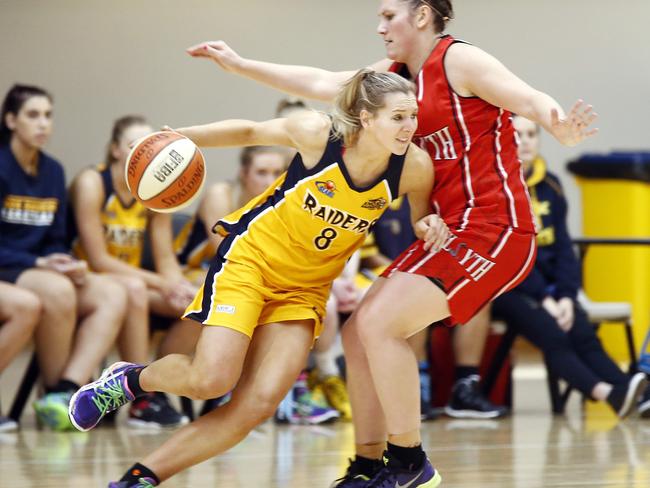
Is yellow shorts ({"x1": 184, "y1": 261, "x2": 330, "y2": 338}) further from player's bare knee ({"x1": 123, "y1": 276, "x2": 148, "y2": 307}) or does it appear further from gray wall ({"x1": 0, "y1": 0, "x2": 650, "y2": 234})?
gray wall ({"x1": 0, "y1": 0, "x2": 650, "y2": 234})

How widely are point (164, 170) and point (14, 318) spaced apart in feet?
6.28

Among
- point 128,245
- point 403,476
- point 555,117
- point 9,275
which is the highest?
point 555,117

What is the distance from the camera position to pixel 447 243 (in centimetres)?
314

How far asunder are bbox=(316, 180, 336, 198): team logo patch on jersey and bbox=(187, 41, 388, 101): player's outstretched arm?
0.47 meters

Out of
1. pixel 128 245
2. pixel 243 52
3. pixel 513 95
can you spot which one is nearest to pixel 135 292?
pixel 128 245

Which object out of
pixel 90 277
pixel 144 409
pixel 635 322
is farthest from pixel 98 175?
pixel 635 322

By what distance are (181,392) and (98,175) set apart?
2.33 metres

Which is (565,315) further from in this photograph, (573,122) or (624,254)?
(573,122)

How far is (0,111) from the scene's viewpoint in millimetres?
5145

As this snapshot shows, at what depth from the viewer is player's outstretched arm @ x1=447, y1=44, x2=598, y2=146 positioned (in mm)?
2830

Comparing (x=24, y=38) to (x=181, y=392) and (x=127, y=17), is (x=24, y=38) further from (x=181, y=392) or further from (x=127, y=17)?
(x=181, y=392)

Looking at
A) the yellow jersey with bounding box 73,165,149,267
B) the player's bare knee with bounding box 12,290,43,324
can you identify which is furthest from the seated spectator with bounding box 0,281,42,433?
the yellow jersey with bounding box 73,165,149,267

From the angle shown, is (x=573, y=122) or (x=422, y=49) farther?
(x=422, y=49)

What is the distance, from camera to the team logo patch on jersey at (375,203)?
3102mm
